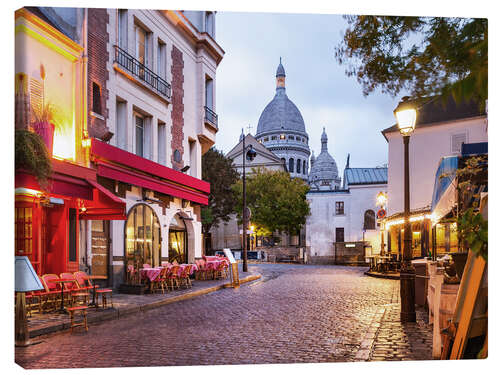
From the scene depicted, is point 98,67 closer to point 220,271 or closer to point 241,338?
point 241,338

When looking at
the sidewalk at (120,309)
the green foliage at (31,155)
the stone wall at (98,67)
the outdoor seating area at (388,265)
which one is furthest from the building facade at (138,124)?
the outdoor seating area at (388,265)

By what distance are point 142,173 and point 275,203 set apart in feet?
112

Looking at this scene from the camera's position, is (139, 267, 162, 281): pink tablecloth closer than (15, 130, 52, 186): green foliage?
No

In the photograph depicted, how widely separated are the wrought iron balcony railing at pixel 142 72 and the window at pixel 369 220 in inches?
1193

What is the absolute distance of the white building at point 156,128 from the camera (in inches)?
515

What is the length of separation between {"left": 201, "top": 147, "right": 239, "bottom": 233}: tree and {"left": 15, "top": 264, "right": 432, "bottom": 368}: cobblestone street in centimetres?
2869

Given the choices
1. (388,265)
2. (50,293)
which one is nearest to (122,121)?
(50,293)

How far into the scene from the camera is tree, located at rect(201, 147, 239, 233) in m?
39.1

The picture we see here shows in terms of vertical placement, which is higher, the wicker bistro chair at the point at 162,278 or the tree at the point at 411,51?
the tree at the point at 411,51

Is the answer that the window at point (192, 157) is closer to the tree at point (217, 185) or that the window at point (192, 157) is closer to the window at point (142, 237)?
the window at point (142, 237)

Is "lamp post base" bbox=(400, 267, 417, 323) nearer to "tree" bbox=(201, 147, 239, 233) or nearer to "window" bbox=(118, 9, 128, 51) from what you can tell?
"window" bbox=(118, 9, 128, 51)

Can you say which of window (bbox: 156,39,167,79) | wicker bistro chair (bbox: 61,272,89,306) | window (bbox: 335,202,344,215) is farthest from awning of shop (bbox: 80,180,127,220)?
window (bbox: 335,202,344,215)

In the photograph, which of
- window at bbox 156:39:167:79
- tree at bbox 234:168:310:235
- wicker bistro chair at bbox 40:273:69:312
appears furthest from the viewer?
tree at bbox 234:168:310:235
